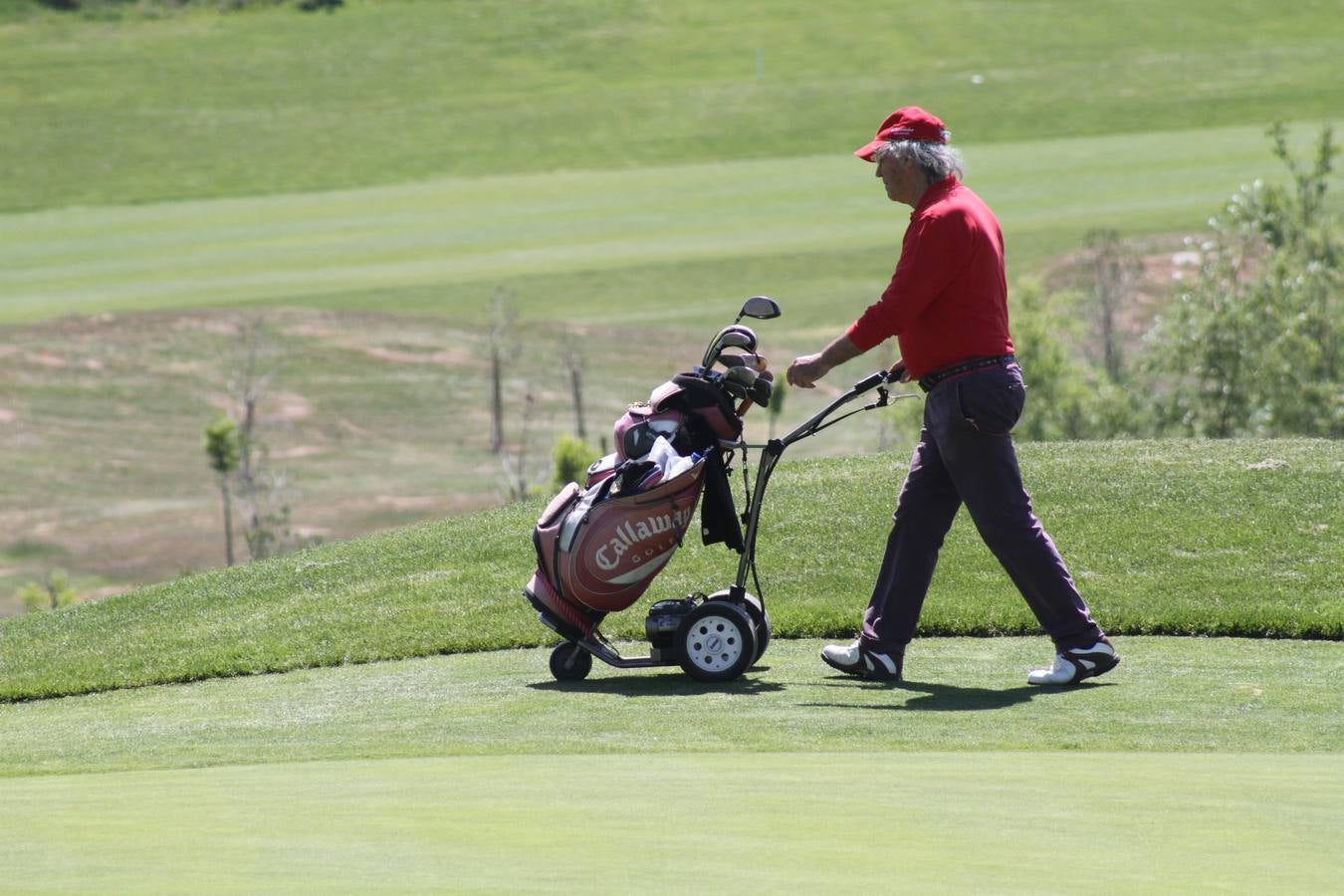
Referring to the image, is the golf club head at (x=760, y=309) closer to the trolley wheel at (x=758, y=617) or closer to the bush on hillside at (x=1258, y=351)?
the trolley wheel at (x=758, y=617)

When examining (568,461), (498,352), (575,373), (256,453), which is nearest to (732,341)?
(568,461)

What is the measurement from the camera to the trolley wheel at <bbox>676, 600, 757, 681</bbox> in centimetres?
800

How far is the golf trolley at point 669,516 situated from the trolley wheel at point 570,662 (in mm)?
54

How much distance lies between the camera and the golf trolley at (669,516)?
26.2 feet

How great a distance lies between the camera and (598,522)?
26.3 ft

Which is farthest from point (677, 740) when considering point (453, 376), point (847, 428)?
point (453, 376)

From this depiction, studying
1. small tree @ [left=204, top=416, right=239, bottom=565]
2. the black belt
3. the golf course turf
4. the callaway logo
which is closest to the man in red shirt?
the black belt

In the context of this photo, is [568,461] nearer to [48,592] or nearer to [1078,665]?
[48,592]

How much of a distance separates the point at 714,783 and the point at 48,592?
1402 inches

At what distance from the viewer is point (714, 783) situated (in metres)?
4.87

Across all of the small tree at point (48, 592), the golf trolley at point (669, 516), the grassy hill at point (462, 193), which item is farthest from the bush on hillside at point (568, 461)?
the golf trolley at point (669, 516)

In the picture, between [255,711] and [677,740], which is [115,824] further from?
[255,711]

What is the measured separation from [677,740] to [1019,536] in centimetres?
204

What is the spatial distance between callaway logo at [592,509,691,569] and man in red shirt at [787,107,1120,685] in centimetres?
79
